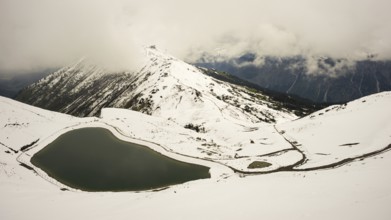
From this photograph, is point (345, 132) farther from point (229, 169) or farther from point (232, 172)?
point (232, 172)

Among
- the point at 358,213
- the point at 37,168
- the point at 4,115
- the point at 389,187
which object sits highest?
the point at 4,115

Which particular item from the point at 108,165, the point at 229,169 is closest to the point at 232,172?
the point at 229,169

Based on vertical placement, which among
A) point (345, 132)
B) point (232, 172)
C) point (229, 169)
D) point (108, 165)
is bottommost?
point (232, 172)

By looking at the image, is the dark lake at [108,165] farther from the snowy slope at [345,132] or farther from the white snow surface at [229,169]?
the snowy slope at [345,132]

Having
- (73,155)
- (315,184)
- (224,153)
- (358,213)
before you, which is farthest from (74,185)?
(358,213)

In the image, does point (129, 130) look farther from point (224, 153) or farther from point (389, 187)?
point (389, 187)

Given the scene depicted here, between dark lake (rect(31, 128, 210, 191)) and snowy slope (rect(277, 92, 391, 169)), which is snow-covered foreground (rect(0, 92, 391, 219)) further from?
dark lake (rect(31, 128, 210, 191))
